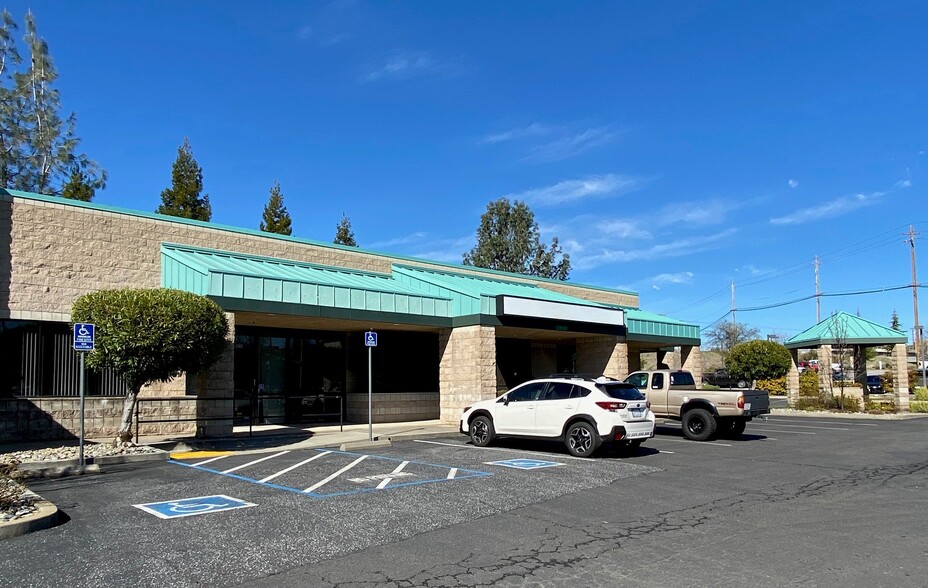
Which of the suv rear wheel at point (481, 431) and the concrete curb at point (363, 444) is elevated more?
the suv rear wheel at point (481, 431)

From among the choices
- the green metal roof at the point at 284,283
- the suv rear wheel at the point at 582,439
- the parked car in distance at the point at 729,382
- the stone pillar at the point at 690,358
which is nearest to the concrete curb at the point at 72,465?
the green metal roof at the point at 284,283

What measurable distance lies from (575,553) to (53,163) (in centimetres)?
4388

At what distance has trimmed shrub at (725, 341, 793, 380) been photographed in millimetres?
38281

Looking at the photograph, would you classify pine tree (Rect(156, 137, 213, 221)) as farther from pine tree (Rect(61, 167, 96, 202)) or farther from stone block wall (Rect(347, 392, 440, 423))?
stone block wall (Rect(347, 392, 440, 423))

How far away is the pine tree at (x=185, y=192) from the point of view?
42.9 m

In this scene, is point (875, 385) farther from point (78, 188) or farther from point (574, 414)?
point (78, 188)

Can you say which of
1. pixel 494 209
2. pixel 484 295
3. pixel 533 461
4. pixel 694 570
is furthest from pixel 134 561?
pixel 494 209

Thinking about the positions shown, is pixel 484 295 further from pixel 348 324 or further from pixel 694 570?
pixel 694 570

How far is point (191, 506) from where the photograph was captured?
905 centimetres

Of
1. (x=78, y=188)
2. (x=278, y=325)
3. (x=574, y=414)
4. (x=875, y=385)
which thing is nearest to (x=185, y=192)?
(x=78, y=188)

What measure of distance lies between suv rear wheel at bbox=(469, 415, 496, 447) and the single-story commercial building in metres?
4.96

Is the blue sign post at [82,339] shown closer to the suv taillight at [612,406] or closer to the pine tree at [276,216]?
the suv taillight at [612,406]

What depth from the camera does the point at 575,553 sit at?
22.7ft

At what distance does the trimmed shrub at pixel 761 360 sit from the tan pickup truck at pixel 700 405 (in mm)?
21095
